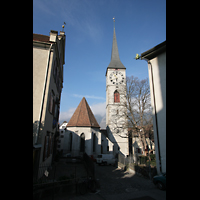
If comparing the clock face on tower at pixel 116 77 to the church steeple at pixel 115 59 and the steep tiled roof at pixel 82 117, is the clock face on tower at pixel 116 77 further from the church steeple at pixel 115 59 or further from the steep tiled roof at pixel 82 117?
the steep tiled roof at pixel 82 117

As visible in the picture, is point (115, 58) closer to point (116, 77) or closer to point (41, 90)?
point (116, 77)

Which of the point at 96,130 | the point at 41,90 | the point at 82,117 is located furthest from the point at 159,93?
the point at 82,117

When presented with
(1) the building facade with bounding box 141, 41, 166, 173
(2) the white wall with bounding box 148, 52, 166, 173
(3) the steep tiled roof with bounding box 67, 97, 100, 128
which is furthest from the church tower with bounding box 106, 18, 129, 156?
(2) the white wall with bounding box 148, 52, 166, 173

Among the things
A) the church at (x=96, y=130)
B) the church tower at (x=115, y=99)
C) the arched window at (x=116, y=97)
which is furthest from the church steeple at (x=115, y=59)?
the arched window at (x=116, y=97)

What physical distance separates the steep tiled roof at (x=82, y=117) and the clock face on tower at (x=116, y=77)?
10568 millimetres

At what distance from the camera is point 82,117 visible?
94.3 ft

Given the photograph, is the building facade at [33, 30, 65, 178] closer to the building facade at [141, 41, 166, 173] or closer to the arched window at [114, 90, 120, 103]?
the building facade at [141, 41, 166, 173]

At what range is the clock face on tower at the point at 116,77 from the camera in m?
37.2

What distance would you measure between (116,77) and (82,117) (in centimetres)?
1554
